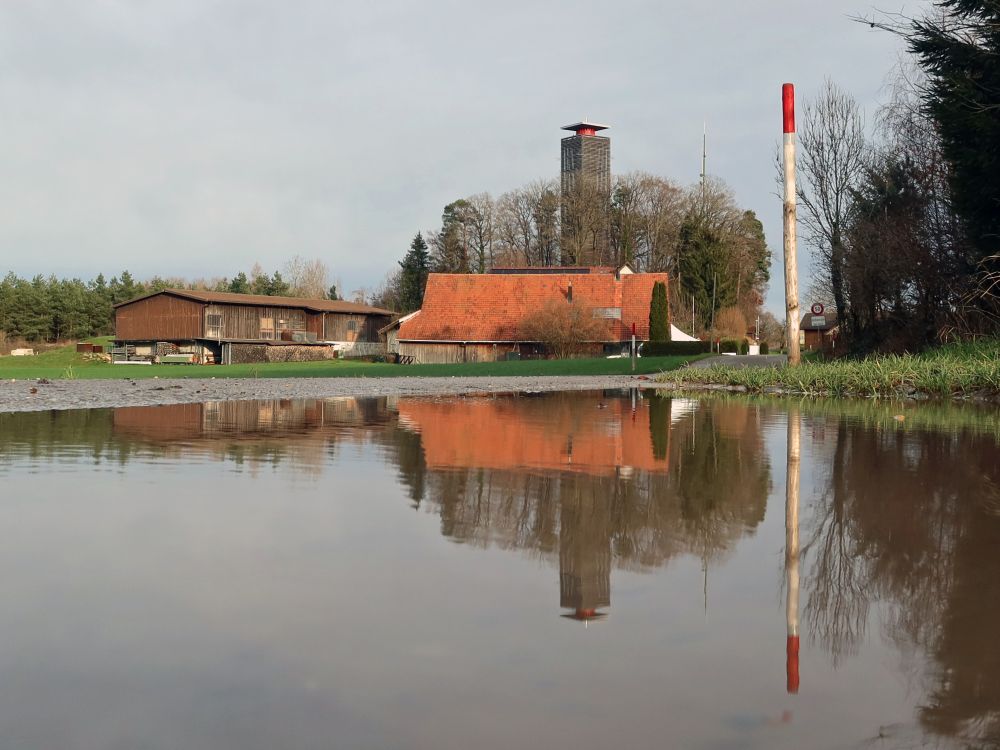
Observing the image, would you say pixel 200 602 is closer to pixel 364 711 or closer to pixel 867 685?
pixel 364 711

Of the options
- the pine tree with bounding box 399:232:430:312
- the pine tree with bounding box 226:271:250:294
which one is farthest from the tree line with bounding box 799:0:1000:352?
the pine tree with bounding box 226:271:250:294

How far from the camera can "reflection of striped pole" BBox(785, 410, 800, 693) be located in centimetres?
295

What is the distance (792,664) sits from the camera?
2961 millimetres

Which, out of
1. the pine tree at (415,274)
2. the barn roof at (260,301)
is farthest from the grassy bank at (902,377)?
the pine tree at (415,274)

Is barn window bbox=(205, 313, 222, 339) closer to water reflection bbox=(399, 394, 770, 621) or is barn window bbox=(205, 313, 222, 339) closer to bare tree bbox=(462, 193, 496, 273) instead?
bare tree bbox=(462, 193, 496, 273)

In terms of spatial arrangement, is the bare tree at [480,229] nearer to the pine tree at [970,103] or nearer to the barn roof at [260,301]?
the barn roof at [260,301]

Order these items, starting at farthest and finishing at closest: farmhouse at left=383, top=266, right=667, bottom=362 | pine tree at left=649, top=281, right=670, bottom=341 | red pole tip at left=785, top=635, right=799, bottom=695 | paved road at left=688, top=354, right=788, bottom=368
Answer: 1. farmhouse at left=383, top=266, right=667, bottom=362
2. pine tree at left=649, top=281, right=670, bottom=341
3. paved road at left=688, top=354, right=788, bottom=368
4. red pole tip at left=785, top=635, right=799, bottom=695

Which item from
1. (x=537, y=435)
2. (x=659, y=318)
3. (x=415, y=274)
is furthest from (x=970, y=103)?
(x=415, y=274)

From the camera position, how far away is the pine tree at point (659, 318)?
58.4m

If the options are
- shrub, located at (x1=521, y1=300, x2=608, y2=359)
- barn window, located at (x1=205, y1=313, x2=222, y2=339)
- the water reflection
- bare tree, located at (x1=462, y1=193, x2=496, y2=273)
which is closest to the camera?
the water reflection

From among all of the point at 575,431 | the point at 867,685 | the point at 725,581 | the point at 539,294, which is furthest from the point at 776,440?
the point at 539,294

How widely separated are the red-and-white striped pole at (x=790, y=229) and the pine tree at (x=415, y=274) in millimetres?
63640

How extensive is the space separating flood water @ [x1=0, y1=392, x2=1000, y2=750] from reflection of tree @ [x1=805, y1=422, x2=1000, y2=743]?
0.05 ft

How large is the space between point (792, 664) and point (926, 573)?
1454 millimetres
